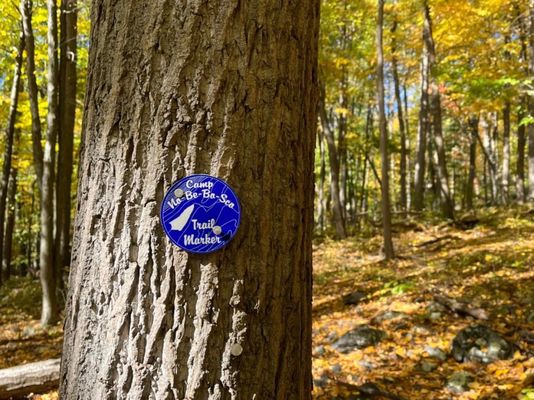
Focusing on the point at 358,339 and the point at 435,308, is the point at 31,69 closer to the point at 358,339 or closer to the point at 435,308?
the point at 358,339

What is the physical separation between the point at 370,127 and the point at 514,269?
689 inches

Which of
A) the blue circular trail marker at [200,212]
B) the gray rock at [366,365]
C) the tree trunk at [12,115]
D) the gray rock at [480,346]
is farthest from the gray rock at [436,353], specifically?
the tree trunk at [12,115]

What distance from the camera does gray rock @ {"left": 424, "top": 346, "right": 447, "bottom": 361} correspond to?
492 centimetres

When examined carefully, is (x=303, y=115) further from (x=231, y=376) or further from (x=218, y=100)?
(x=231, y=376)

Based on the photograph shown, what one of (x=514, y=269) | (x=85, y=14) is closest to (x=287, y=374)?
(x=514, y=269)

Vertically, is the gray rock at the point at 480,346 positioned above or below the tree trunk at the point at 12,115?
below

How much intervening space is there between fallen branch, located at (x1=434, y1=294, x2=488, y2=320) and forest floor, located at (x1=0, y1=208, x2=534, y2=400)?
16 millimetres

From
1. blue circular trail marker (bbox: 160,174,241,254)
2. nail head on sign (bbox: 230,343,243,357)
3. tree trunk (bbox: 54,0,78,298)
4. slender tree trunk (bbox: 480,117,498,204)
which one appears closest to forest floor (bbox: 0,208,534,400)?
tree trunk (bbox: 54,0,78,298)

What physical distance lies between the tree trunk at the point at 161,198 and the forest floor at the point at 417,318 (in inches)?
132

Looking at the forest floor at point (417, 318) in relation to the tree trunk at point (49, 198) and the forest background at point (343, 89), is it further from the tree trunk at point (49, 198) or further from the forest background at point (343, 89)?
the tree trunk at point (49, 198)

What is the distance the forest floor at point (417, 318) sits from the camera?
→ 14.2ft

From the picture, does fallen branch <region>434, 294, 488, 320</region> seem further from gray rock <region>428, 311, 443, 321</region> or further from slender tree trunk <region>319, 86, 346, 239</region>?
slender tree trunk <region>319, 86, 346, 239</region>

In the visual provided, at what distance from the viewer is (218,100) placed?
1.20m

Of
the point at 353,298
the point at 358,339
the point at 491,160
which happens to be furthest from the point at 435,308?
the point at 491,160
